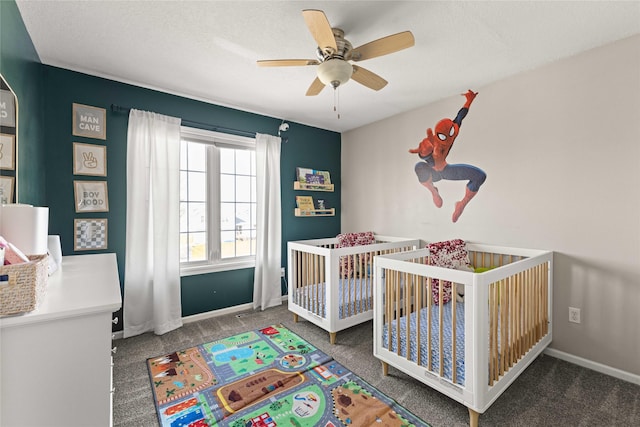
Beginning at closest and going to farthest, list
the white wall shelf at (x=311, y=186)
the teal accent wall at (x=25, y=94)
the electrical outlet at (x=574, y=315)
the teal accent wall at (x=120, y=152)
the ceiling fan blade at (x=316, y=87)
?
1. the teal accent wall at (x=25, y=94)
2. the ceiling fan blade at (x=316, y=87)
3. the electrical outlet at (x=574, y=315)
4. the teal accent wall at (x=120, y=152)
5. the white wall shelf at (x=311, y=186)

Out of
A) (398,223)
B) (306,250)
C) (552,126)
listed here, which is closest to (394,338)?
(306,250)

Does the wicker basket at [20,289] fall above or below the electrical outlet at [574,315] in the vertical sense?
above

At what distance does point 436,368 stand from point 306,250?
1485 millimetres

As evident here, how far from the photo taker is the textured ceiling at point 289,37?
1652mm

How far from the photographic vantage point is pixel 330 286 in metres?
2.49

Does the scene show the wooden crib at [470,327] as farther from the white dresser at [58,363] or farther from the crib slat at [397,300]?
the white dresser at [58,363]

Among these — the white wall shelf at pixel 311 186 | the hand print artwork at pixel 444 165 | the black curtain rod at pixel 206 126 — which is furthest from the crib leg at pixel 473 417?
→ the black curtain rod at pixel 206 126

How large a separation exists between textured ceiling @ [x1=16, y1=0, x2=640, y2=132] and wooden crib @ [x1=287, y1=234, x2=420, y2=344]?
1.57 metres

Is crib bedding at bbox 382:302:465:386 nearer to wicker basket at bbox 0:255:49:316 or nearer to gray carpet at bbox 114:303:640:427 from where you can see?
gray carpet at bbox 114:303:640:427

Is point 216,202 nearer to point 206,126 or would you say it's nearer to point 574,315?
point 206,126

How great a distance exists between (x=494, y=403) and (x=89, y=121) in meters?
3.70

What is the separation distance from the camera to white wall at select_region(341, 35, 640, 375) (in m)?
1.97

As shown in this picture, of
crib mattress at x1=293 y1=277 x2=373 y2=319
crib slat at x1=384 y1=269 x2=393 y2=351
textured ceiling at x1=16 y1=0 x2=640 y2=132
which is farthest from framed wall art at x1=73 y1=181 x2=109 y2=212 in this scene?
crib slat at x1=384 y1=269 x2=393 y2=351

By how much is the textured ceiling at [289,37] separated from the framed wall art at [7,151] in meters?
0.86
